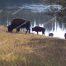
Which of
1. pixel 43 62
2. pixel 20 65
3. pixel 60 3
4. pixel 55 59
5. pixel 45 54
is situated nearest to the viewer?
pixel 20 65

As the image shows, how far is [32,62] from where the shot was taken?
8273mm

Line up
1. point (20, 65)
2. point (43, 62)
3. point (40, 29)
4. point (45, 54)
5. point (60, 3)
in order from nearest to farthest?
point (20, 65)
point (43, 62)
point (45, 54)
point (60, 3)
point (40, 29)

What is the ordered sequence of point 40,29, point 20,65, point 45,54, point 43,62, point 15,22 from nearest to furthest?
point 20,65 < point 43,62 < point 45,54 < point 15,22 < point 40,29

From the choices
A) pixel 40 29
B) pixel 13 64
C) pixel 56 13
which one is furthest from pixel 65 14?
pixel 40 29

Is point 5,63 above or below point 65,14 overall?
below

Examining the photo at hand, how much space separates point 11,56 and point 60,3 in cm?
740

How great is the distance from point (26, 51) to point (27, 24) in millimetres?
16674

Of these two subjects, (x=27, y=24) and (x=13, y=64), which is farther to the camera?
(x=27, y=24)

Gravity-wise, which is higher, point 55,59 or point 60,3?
point 60,3

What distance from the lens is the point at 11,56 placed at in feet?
29.3

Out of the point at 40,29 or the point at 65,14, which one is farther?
the point at 40,29

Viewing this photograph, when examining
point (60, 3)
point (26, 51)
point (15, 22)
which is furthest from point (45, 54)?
point (15, 22)

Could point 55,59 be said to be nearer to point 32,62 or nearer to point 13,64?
point 32,62

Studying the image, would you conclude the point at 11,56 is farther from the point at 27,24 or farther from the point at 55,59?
the point at 27,24
